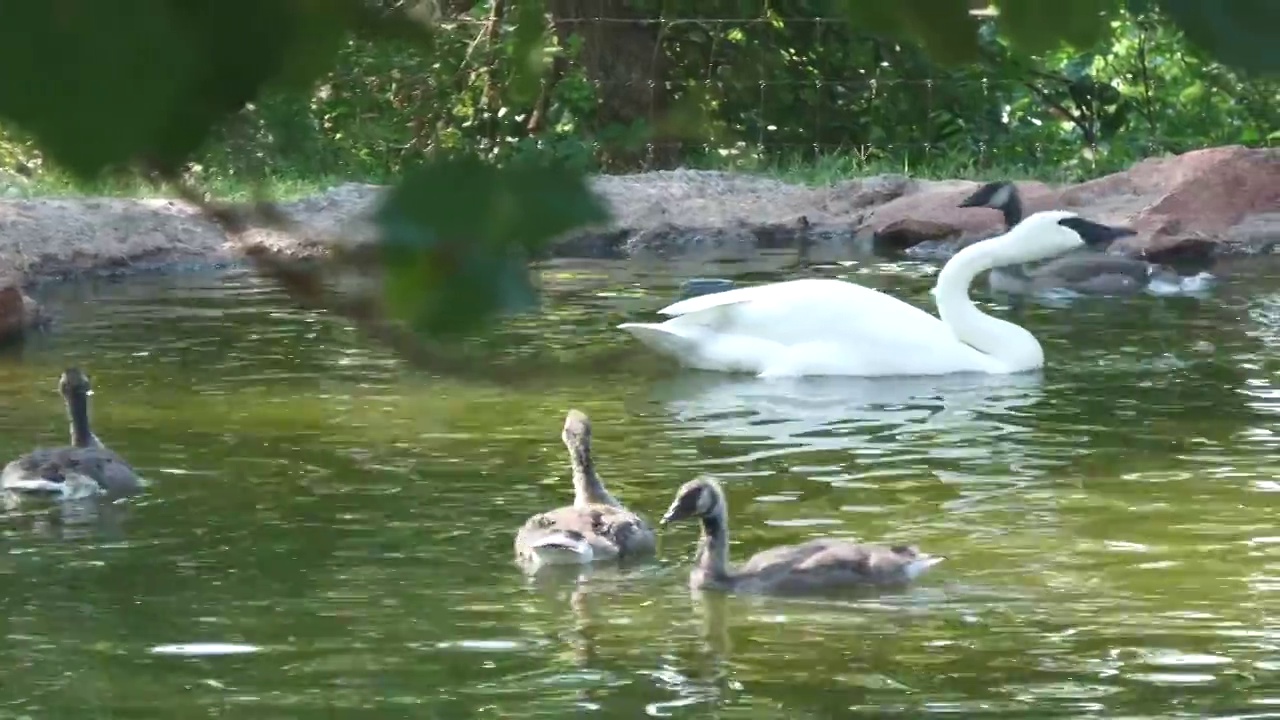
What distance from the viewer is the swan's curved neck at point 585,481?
8016 millimetres

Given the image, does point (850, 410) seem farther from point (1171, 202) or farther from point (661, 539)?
point (1171, 202)

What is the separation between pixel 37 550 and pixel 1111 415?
180 inches

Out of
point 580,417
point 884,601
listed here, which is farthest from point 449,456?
point 884,601

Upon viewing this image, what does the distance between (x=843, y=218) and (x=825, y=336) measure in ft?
19.5

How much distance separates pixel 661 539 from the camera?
812cm

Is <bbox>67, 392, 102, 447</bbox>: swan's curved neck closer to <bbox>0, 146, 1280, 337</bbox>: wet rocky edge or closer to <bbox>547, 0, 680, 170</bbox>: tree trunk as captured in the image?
<bbox>547, 0, 680, 170</bbox>: tree trunk

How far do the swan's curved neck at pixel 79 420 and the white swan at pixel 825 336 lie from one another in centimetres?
310

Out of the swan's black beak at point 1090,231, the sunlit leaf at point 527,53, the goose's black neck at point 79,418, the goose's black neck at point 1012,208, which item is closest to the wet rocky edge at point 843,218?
the goose's black neck at point 1012,208

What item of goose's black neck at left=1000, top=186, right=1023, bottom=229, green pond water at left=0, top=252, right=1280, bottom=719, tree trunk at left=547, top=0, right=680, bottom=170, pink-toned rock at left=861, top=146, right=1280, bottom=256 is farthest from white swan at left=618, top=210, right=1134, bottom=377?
pink-toned rock at left=861, top=146, right=1280, bottom=256

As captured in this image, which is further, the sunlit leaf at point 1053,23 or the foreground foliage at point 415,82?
the sunlit leaf at point 1053,23

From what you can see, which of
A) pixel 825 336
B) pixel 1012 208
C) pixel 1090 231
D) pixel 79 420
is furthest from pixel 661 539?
pixel 1012 208

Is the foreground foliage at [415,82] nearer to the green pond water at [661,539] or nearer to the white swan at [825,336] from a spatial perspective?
the green pond water at [661,539]

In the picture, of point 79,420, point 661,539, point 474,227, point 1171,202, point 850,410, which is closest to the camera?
point 474,227

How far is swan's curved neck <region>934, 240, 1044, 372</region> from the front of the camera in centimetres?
A: 1193
